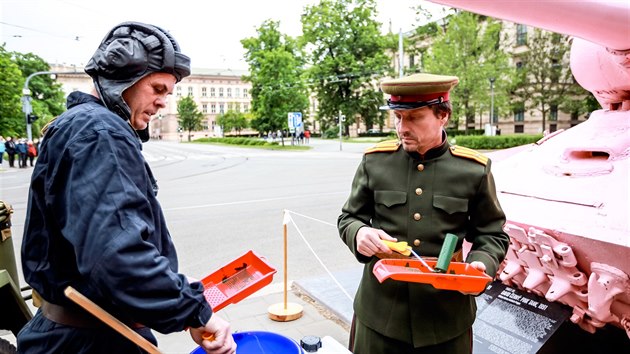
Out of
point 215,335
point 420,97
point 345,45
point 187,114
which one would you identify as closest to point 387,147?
point 420,97

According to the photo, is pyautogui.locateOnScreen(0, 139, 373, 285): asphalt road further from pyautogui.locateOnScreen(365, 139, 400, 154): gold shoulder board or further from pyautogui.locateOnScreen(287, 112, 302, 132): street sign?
pyautogui.locateOnScreen(287, 112, 302, 132): street sign

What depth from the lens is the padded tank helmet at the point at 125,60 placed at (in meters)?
1.51

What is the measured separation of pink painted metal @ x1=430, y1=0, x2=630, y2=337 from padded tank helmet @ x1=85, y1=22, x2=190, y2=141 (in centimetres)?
104

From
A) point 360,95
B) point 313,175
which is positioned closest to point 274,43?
point 360,95

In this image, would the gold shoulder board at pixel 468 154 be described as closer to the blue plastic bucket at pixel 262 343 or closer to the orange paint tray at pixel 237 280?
the orange paint tray at pixel 237 280

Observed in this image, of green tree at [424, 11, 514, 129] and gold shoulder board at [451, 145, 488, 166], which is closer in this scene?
gold shoulder board at [451, 145, 488, 166]

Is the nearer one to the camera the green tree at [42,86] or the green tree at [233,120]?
the green tree at [42,86]

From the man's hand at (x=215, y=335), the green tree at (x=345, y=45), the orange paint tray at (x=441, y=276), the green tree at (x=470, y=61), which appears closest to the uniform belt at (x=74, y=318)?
the man's hand at (x=215, y=335)

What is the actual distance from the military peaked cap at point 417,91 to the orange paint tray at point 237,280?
0.91 m

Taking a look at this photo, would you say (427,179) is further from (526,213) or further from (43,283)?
(43,283)

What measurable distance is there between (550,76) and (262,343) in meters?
35.8

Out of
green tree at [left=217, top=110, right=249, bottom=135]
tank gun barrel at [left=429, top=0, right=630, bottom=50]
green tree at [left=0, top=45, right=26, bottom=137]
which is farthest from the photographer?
green tree at [left=217, top=110, right=249, bottom=135]

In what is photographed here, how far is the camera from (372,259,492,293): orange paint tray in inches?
66.8

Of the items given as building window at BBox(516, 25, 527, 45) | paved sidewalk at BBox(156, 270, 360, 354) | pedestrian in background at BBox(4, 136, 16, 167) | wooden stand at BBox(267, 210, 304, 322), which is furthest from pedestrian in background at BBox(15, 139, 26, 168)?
building window at BBox(516, 25, 527, 45)
